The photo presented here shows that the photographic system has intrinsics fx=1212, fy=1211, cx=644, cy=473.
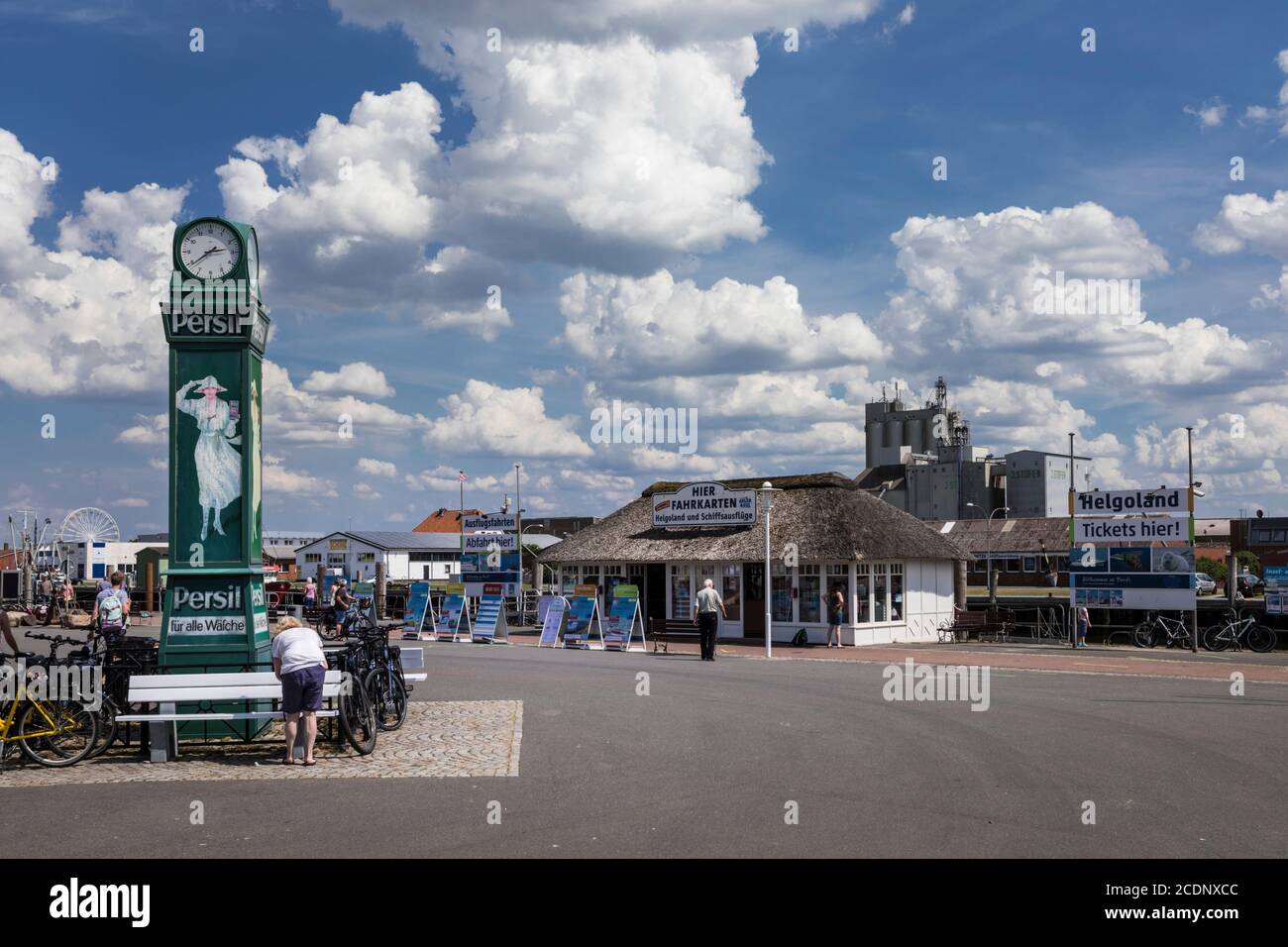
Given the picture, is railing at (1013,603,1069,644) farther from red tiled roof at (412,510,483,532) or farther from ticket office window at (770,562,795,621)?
red tiled roof at (412,510,483,532)

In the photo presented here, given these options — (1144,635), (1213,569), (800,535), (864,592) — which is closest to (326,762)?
(864,592)

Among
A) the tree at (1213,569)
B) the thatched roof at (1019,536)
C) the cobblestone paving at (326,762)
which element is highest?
the thatched roof at (1019,536)

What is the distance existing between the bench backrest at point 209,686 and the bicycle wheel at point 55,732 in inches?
21.2

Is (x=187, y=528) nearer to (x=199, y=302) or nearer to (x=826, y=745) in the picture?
(x=199, y=302)

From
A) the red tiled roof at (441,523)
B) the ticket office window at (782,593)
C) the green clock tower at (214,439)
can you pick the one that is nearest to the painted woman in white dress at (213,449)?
the green clock tower at (214,439)

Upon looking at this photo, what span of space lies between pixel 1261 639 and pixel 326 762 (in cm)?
2528

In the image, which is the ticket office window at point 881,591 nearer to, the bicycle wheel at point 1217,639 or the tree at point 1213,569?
the bicycle wheel at point 1217,639

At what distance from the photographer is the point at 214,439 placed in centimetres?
1380

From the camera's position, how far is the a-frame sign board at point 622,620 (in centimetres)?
3003

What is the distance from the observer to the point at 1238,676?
21.6m

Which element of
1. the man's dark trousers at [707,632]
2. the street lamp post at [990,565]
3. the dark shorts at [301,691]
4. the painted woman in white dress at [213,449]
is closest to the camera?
the dark shorts at [301,691]

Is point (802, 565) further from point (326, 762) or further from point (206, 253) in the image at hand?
point (326, 762)

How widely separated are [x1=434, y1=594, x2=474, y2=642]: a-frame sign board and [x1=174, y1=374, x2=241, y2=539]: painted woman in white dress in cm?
2097
